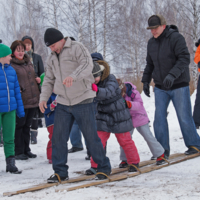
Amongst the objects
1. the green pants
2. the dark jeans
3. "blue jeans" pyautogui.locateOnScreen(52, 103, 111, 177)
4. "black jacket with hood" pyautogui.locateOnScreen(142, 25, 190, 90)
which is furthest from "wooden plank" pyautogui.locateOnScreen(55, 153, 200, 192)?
the dark jeans

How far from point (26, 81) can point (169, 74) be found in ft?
7.75

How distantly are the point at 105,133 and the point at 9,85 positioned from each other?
1479 mm

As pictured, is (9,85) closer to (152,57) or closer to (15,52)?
(15,52)

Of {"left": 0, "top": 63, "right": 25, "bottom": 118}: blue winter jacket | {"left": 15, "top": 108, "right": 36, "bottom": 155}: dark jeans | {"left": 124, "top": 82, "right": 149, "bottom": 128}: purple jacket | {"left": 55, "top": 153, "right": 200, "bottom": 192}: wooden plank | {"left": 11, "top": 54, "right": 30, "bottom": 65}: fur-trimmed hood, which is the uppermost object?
{"left": 11, "top": 54, "right": 30, "bottom": 65}: fur-trimmed hood

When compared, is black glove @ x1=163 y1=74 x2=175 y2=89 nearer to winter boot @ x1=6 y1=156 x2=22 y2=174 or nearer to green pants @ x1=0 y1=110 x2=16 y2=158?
green pants @ x1=0 y1=110 x2=16 y2=158

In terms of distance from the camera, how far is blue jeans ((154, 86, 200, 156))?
12.8ft

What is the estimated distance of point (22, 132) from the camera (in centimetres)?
480

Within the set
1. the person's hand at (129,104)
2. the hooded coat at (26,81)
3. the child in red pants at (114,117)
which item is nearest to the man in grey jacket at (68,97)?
the child in red pants at (114,117)

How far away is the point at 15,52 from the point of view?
177 inches

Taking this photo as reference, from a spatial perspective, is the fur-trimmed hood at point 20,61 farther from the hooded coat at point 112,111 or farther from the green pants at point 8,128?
the hooded coat at point 112,111

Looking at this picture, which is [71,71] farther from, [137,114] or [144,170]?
[144,170]

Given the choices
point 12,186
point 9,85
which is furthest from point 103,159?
point 9,85

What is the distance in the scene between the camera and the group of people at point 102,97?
A: 2.94 metres

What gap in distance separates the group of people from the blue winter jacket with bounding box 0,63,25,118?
0.01 meters
